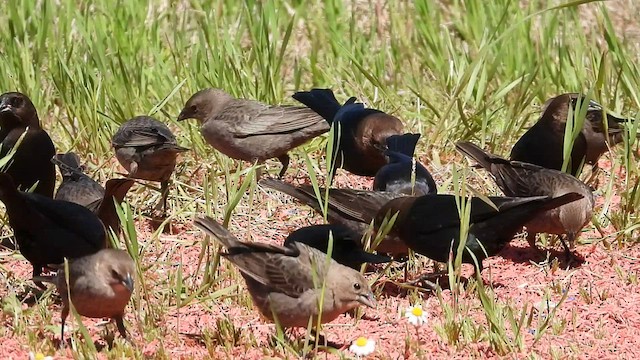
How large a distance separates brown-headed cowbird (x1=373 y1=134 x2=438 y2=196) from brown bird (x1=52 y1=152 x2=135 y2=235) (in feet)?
5.10

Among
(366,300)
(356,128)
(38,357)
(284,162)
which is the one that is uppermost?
(38,357)

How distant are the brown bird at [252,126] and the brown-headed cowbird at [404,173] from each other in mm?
850

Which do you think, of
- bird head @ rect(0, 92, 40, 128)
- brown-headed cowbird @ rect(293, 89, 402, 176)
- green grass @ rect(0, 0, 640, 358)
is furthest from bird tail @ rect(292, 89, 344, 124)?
bird head @ rect(0, 92, 40, 128)

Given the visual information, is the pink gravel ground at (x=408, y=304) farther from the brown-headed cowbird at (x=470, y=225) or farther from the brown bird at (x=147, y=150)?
the brown bird at (x=147, y=150)

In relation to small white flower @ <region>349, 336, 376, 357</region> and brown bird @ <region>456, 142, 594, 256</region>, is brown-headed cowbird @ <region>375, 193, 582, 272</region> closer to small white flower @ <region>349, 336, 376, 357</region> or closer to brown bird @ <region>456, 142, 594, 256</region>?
brown bird @ <region>456, 142, 594, 256</region>

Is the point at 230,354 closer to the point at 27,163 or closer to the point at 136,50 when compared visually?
the point at 27,163

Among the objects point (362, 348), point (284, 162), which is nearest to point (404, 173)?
point (284, 162)

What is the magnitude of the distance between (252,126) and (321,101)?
Result: 1.72 ft

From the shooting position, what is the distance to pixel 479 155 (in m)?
7.35

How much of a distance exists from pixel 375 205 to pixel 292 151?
1.82m

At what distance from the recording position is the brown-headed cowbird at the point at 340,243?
6227mm

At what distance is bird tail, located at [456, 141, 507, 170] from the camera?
7336 millimetres

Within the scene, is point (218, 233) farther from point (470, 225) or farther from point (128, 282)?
point (470, 225)

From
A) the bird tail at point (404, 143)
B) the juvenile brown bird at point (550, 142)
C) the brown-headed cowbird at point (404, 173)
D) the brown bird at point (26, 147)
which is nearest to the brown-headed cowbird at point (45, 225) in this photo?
the brown bird at point (26, 147)
